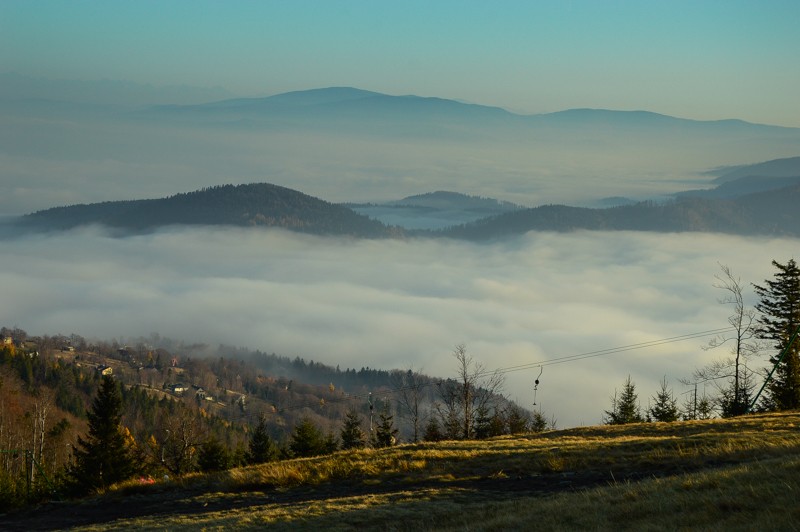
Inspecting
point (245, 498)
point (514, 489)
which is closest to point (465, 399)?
point (245, 498)

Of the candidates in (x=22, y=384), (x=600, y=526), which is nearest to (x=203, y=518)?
(x=600, y=526)

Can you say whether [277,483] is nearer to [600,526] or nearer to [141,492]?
[141,492]

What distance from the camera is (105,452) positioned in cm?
4753

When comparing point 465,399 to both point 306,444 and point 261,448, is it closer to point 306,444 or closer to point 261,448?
point 306,444

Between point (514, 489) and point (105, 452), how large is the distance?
34.4 metres

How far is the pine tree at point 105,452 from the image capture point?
46.5 meters

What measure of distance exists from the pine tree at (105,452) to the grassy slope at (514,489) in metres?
21.0

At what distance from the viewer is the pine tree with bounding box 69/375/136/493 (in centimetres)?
4653

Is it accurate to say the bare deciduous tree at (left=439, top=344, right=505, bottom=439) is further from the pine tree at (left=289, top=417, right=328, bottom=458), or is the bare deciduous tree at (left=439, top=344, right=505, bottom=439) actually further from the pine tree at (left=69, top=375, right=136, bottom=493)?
the pine tree at (left=69, top=375, right=136, bottom=493)

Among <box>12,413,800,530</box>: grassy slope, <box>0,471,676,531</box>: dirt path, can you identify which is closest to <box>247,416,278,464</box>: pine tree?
<box>12,413,800,530</box>: grassy slope

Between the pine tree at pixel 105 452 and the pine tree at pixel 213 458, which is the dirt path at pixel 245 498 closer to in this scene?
the pine tree at pixel 105 452

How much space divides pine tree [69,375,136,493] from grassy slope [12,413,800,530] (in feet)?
68.8

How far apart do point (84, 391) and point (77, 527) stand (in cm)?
16786

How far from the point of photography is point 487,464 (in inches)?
998
